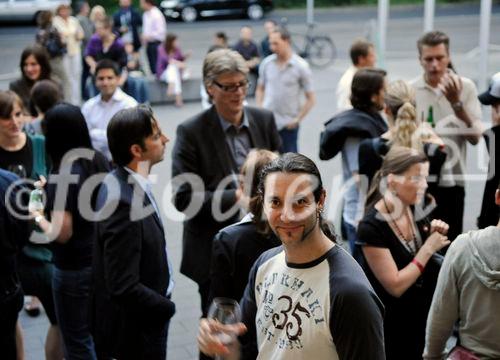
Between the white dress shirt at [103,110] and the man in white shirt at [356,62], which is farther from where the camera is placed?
the man in white shirt at [356,62]

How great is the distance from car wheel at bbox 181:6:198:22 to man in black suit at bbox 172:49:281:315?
2581 cm

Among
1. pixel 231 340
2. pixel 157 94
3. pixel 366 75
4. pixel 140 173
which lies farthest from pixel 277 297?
pixel 157 94

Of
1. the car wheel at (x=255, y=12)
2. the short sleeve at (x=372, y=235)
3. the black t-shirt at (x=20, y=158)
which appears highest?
the car wheel at (x=255, y=12)

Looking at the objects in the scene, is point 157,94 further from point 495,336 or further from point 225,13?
point 225,13

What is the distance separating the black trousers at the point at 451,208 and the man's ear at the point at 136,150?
2361 mm

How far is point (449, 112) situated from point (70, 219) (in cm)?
298

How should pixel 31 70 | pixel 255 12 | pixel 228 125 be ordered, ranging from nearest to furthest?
1. pixel 228 125
2. pixel 31 70
3. pixel 255 12

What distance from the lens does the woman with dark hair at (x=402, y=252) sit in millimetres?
3904

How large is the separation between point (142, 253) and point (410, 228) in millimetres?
1441

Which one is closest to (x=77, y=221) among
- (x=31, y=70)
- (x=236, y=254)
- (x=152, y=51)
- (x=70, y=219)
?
(x=70, y=219)

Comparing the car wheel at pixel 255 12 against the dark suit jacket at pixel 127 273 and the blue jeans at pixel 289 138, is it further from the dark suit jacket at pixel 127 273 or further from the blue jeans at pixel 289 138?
the dark suit jacket at pixel 127 273

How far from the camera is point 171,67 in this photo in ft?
48.6

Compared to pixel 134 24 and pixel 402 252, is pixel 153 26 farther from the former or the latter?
pixel 402 252

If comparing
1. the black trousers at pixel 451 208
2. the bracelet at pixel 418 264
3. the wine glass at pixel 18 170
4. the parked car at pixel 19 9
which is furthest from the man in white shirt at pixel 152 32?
the bracelet at pixel 418 264
